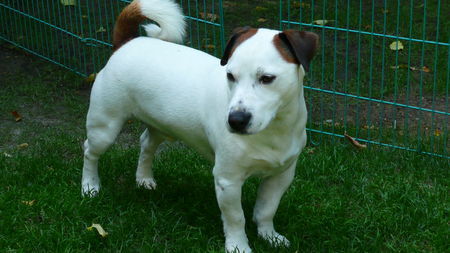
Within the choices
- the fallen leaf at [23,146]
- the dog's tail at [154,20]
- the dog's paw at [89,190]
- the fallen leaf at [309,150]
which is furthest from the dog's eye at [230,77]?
the fallen leaf at [23,146]

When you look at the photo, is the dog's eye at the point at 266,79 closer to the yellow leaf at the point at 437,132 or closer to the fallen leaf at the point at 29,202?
the fallen leaf at the point at 29,202

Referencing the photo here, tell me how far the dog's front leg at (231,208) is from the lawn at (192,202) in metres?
0.11

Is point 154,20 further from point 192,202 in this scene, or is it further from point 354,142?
point 354,142

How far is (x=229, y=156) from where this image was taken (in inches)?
136

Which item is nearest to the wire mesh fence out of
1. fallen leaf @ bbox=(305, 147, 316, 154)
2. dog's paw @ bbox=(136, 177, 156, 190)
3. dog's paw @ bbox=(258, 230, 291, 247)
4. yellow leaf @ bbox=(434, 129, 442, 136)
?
→ yellow leaf @ bbox=(434, 129, 442, 136)

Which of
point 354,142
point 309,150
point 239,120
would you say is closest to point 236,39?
point 239,120

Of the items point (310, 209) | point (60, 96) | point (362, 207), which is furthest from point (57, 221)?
point (60, 96)

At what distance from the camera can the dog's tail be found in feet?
13.7

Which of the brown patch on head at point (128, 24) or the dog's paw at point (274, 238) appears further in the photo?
the brown patch on head at point (128, 24)

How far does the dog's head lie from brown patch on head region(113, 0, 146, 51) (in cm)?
115

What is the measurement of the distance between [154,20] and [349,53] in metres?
3.13

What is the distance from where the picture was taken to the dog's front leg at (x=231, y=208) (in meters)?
3.53

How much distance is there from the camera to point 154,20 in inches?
166

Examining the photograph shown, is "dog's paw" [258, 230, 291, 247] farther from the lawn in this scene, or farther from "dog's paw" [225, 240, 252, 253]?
"dog's paw" [225, 240, 252, 253]
